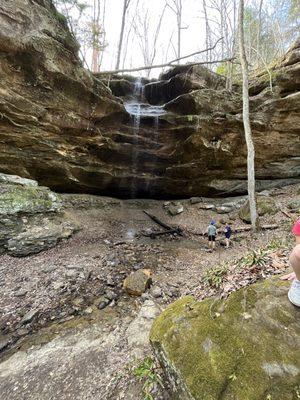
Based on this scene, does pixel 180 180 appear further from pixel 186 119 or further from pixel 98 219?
pixel 98 219

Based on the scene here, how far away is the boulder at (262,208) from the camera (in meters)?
11.9

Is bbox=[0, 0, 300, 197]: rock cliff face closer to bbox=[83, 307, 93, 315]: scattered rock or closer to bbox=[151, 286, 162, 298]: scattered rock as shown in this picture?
bbox=[83, 307, 93, 315]: scattered rock

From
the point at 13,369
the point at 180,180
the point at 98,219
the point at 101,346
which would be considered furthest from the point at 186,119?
the point at 13,369

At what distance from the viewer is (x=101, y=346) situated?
14.5ft

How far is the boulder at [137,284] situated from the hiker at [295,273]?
13.0 feet

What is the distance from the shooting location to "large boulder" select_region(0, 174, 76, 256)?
8.02 metres

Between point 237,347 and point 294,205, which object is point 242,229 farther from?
point 237,347

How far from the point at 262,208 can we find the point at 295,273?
10.8 meters

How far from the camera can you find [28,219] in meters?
8.86

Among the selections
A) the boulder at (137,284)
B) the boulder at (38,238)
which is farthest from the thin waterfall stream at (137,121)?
the boulder at (137,284)

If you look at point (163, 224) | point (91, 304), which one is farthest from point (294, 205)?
point (91, 304)

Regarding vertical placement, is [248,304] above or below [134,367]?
above

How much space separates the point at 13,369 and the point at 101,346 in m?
1.54

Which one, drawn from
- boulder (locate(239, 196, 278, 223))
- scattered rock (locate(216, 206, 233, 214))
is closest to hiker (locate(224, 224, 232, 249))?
boulder (locate(239, 196, 278, 223))
